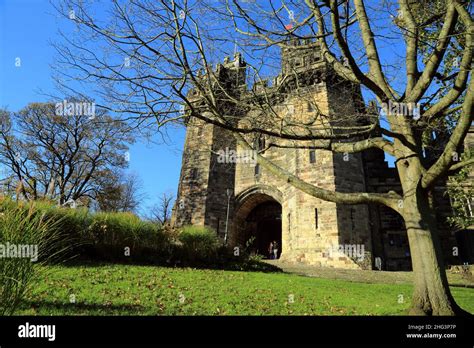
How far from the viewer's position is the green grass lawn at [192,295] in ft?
17.9

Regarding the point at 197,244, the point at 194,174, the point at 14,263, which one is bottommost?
Result: the point at 14,263

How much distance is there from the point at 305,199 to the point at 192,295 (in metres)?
11.0

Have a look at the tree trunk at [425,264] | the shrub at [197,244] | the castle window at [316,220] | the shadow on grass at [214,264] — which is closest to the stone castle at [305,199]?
the castle window at [316,220]

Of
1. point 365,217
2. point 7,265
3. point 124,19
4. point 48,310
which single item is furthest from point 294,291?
point 365,217

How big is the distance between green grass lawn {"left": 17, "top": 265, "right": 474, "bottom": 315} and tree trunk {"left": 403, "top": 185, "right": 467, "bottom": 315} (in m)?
0.62

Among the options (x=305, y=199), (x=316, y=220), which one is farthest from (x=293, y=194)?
(x=316, y=220)

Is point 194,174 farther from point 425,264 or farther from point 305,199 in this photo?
point 425,264

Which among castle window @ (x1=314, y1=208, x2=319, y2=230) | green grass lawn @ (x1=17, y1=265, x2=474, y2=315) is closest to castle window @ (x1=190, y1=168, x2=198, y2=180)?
castle window @ (x1=314, y1=208, x2=319, y2=230)

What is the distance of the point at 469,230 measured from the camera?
66.2 feet

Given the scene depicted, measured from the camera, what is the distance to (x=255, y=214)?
22000mm

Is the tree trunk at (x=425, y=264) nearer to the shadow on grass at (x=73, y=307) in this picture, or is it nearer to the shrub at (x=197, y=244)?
the shadow on grass at (x=73, y=307)

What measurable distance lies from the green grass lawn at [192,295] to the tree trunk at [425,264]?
0.62 m

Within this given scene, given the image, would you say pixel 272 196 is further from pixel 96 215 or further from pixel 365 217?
pixel 96 215

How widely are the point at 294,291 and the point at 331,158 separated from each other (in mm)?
10259
